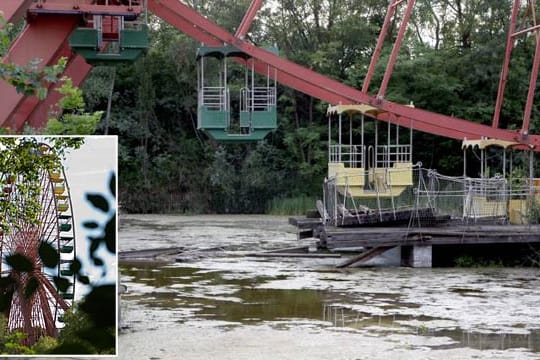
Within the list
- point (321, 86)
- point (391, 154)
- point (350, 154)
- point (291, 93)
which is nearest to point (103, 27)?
point (350, 154)

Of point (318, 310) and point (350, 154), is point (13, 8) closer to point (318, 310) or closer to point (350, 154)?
point (318, 310)

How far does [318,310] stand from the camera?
43.2 ft

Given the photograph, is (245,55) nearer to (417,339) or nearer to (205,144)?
(417,339)

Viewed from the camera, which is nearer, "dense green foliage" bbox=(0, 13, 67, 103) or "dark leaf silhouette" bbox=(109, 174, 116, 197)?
"dark leaf silhouette" bbox=(109, 174, 116, 197)

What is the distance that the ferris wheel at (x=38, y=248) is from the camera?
5160mm

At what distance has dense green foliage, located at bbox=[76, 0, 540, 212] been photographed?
40.6 m

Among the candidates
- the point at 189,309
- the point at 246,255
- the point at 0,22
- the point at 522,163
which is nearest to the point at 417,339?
the point at 189,309

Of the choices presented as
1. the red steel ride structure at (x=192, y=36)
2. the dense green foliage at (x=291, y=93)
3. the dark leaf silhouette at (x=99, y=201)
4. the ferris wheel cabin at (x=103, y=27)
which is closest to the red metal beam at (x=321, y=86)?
the red steel ride structure at (x=192, y=36)

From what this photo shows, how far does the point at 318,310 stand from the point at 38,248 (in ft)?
27.2

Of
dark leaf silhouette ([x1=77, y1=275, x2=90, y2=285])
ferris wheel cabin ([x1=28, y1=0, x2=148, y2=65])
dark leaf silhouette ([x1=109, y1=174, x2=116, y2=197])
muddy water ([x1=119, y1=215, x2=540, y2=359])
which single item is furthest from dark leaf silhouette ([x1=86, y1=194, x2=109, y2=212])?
Answer: ferris wheel cabin ([x1=28, y1=0, x2=148, y2=65])

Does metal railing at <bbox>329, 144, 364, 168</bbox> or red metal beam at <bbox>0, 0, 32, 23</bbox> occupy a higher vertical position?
red metal beam at <bbox>0, 0, 32, 23</bbox>

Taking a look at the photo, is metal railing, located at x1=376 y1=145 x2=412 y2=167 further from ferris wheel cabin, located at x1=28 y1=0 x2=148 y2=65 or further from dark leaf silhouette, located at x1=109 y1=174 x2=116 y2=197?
dark leaf silhouette, located at x1=109 y1=174 x2=116 y2=197

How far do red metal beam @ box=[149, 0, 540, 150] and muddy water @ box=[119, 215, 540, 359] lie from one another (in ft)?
16.1

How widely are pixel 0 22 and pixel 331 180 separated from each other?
46.8ft
